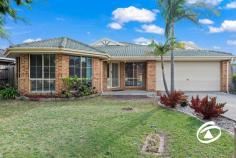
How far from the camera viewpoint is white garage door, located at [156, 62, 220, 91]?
82.3ft

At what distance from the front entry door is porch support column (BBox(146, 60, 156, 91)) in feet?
9.10

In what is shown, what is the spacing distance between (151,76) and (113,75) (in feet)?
11.1

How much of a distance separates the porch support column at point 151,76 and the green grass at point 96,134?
39.0 ft

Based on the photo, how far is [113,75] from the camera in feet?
82.8

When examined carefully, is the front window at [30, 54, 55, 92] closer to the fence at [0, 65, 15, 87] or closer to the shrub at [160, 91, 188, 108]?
the fence at [0, 65, 15, 87]

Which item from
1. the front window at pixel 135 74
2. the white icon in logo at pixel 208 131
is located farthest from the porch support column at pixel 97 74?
the white icon in logo at pixel 208 131

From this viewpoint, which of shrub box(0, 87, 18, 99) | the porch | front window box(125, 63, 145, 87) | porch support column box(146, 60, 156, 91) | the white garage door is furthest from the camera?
front window box(125, 63, 145, 87)

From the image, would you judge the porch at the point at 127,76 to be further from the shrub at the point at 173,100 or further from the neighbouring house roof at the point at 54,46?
the shrub at the point at 173,100

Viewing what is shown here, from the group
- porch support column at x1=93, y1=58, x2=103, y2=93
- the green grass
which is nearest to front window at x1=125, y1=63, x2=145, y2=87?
porch support column at x1=93, y1=58, x2=103, y2=93

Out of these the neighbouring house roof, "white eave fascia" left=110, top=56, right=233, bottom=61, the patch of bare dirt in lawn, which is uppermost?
the neighbouring house roof

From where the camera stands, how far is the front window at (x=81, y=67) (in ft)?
64.3

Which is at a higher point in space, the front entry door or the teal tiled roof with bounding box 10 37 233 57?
the teal tiled roof with bounding box 10 37 233 57

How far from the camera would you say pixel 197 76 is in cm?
2512

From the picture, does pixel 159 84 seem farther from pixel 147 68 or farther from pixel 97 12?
pixel 97 12
